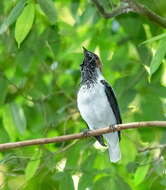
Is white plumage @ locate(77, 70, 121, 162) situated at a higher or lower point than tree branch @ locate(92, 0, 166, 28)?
lower

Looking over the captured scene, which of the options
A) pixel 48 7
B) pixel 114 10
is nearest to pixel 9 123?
pixel 114 10

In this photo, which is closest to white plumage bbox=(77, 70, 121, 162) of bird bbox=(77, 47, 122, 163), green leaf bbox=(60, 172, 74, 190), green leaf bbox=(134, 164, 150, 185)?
bird bbox=(77, 47, 122, 163)

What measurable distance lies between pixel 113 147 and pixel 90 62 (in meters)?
0.80

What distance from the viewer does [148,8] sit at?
4.44 meters

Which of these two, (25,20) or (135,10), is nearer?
(25,20)

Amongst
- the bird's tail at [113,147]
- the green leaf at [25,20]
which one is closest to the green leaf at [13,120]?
the bird's tail at [113,147]

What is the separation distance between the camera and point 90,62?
5.55 metres

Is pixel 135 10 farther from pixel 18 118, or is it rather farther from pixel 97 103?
pixel 18 118

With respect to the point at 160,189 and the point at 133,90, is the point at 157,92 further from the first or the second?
the point at 160,189

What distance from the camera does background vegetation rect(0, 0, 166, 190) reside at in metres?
4.52

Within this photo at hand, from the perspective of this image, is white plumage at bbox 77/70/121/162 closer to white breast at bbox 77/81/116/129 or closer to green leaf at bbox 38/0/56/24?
white breast at bbox 77/81/116/129

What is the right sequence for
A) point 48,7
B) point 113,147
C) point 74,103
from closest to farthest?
point 48,7 → point 113,147 → point 74,103

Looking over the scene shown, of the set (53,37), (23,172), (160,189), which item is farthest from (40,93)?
(160,189)

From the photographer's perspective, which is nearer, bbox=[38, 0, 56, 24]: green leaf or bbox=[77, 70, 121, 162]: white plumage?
bbox=[38, 0, 56, 24]: green leaf
